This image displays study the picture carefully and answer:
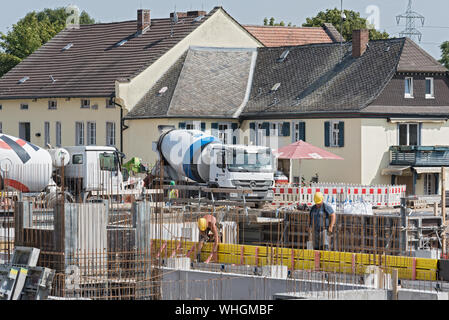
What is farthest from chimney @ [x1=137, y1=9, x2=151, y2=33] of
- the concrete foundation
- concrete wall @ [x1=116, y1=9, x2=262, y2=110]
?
the concrete foundation

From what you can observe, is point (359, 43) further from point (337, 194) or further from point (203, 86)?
point (337, 194)

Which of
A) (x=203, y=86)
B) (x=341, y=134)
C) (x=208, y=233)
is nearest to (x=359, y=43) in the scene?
(x=341, y=134)

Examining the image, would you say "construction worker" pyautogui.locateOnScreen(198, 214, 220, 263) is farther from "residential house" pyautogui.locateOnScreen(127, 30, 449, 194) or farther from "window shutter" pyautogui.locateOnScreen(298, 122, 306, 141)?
"window shutter" pyautogui.locateOnScreen(298, 122, 306, 141)

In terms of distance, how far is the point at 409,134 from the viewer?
175 feet

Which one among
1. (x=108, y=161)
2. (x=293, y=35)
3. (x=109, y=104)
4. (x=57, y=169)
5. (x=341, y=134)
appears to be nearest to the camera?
(x=57, y=169)

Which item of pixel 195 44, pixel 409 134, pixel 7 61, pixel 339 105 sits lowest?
pixel 409 134

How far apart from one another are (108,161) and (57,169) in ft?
7.26

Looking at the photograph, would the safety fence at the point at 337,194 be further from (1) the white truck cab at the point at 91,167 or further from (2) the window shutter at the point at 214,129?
(2) the window shutter at the point at 214,129

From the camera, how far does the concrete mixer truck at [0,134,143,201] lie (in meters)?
40.2

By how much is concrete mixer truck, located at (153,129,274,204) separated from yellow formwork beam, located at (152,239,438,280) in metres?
15.1

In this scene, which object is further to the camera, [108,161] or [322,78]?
[322,78]

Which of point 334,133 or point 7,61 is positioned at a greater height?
point 7,61
